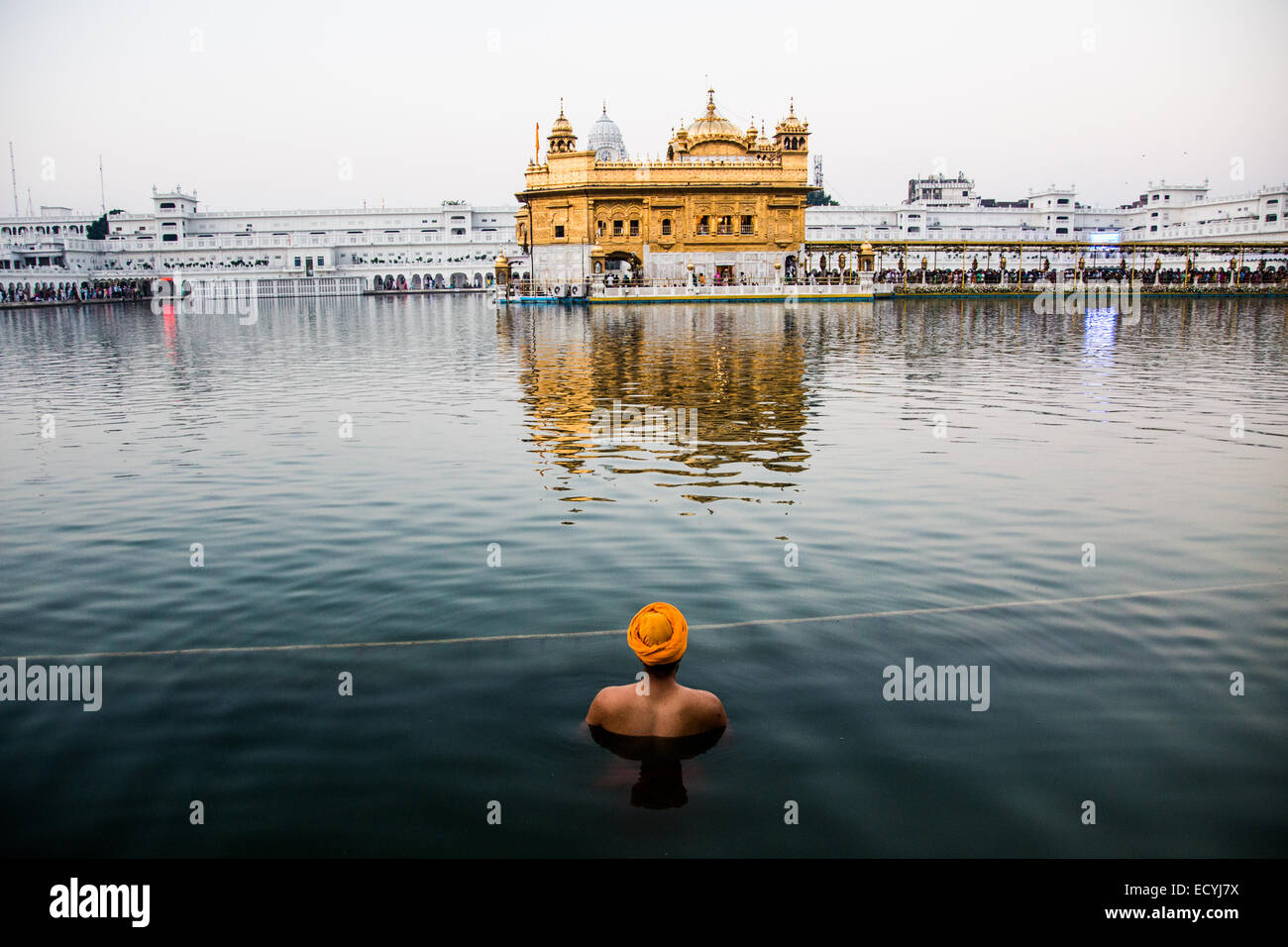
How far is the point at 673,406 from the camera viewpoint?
48.9ft

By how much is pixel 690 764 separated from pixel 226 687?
262 cm

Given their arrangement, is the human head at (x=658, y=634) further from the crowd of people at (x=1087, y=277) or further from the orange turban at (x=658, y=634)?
the crowd of people at (x=1087, y=277)

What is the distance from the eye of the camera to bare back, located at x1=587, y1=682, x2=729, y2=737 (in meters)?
4.49

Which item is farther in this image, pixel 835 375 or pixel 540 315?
pixel 540 315

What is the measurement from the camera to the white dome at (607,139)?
83.2 metres

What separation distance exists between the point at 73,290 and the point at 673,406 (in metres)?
88.3

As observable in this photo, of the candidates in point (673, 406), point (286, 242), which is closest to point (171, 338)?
point (673, 406)

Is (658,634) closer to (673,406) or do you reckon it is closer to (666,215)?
(673,406)

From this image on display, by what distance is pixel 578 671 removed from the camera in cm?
527

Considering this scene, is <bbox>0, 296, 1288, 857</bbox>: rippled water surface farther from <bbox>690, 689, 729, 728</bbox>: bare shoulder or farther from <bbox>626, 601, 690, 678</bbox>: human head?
<bbox>626, 601, 690, 678</bbox>: human head

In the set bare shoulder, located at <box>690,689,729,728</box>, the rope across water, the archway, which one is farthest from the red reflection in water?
the archway
